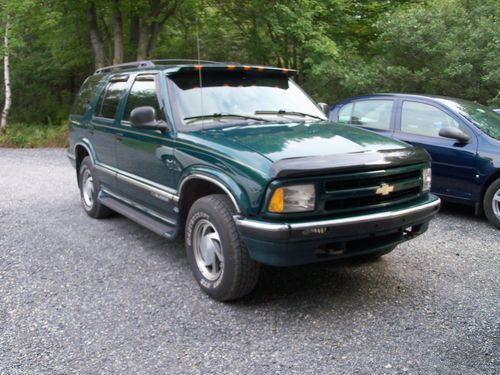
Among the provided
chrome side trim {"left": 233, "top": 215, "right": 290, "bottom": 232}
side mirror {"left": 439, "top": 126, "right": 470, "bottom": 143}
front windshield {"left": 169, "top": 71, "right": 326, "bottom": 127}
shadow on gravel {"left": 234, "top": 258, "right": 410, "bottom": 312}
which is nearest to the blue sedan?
side mirror {"left": 439, "top": 126, "right": 470, "bottom": 143}

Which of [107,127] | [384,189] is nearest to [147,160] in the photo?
[107,127]

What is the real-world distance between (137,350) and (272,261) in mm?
1056

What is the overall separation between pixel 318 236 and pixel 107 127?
3304 millimetres

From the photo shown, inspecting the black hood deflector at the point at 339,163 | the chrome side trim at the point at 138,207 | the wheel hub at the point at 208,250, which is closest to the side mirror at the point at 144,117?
the chrome side trim at the point at 138,207

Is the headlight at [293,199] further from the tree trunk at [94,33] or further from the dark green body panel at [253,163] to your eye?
the tree trunk at [94,33]

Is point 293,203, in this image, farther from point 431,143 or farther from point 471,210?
point 471,210

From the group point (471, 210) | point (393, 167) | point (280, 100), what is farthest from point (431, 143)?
point (393, 167)

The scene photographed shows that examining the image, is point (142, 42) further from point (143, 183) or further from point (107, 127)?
point (143, 183)

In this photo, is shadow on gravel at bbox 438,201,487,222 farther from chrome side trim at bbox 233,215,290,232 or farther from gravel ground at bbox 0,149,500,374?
chrome side trim at bbox 233,215,290,232

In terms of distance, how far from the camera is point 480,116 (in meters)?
6.49

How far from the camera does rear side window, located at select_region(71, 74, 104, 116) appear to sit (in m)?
6.32

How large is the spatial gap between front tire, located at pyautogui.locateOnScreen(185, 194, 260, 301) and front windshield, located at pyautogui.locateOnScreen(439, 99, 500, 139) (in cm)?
413

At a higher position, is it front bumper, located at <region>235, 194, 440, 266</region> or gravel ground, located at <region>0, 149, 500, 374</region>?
front bumper, located at <region>235, 194, 440, 266</region>

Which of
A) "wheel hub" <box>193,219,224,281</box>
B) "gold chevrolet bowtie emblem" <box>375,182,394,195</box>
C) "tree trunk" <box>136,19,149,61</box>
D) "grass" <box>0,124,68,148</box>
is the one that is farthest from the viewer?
"tree trunk" <box>136,19,149,61</box>
